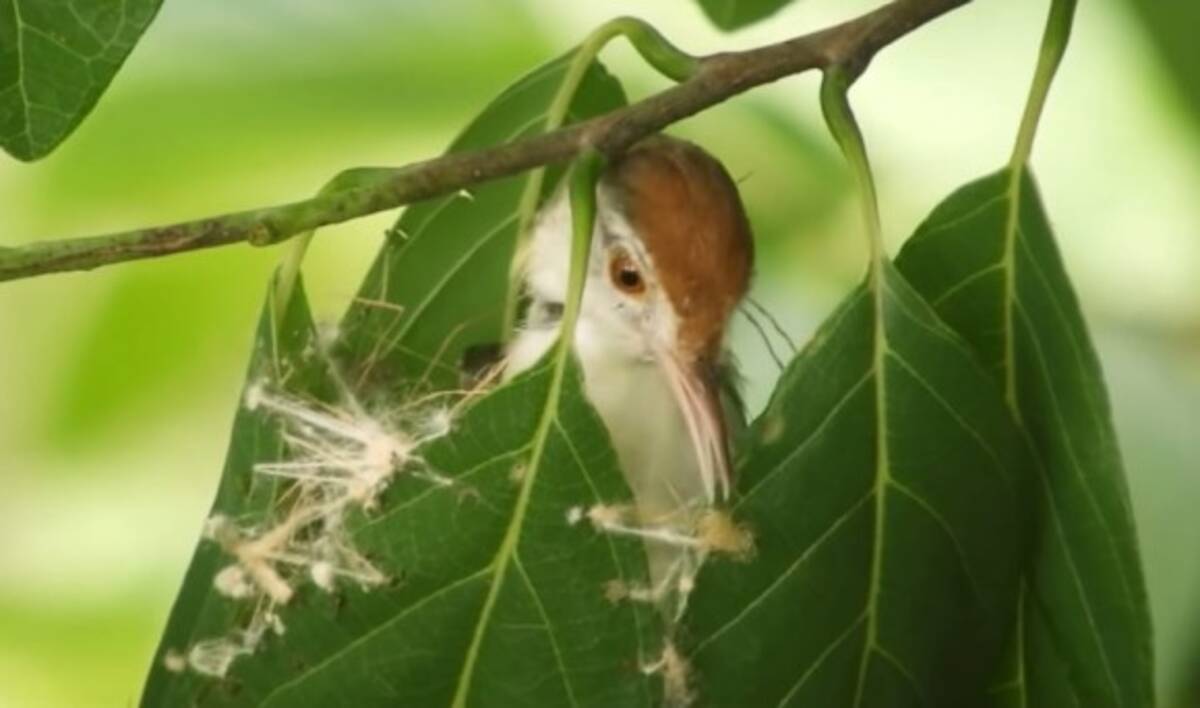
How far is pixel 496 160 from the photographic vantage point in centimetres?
72

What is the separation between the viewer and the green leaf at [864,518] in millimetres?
745

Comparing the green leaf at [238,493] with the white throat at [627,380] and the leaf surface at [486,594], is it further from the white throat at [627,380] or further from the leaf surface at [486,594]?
the white throat at [627,380]

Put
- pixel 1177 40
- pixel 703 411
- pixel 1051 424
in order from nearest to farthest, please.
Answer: pixel 1051 424
pixel 703 411
pixel 1177 40

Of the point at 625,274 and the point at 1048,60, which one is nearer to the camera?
the point at 1048,60

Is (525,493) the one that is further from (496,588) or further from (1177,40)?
(1177,40)

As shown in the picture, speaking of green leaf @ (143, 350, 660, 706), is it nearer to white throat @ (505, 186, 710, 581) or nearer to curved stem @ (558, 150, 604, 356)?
curved stem @ (558, 150, 604, 356)

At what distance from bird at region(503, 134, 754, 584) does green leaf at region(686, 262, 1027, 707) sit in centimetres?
11

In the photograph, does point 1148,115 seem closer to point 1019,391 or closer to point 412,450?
point 1019,391

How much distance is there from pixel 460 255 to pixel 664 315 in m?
0.10

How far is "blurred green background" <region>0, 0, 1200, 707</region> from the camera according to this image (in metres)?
1.69

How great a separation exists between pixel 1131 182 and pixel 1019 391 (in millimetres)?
973

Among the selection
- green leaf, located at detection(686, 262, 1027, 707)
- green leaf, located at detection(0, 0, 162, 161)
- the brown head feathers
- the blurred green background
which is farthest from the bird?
the blurred green background

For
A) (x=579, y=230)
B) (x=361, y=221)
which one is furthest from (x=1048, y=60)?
(x=361, y=221)

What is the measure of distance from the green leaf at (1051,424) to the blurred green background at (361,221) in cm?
82
